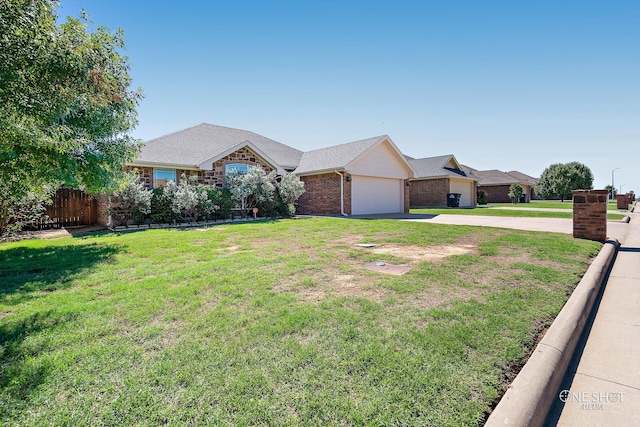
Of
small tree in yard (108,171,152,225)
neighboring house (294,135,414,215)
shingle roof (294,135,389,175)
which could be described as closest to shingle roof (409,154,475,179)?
neighboring house (294,135,414,215)

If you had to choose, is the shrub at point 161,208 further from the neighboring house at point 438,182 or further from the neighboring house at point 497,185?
the neighboring house at point 497,185

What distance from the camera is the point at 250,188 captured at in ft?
49.1

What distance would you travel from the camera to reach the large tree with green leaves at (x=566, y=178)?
1775 inches

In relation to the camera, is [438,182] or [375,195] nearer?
[375,195]

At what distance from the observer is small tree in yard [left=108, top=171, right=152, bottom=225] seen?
1180cm

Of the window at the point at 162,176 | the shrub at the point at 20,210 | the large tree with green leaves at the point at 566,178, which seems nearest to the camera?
the shrub at the point at 20,210

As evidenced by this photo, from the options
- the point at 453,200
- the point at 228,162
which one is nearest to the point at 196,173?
the point at 228,162

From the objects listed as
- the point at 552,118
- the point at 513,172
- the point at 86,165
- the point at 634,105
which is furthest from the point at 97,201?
the point at 513,172

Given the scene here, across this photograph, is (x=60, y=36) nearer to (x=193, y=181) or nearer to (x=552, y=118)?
(x=193, y=181)

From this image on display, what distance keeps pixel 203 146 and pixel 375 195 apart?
11394 millimetres

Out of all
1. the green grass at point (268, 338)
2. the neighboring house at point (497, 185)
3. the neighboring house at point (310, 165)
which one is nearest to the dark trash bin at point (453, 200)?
the neighboring house at point (310, 165)

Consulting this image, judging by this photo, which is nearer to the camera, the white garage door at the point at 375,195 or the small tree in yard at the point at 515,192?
the white garage door at the point at 375,195

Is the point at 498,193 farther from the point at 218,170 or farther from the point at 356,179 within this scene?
the point at 218,170

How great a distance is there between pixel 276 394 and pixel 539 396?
71.5 inches
